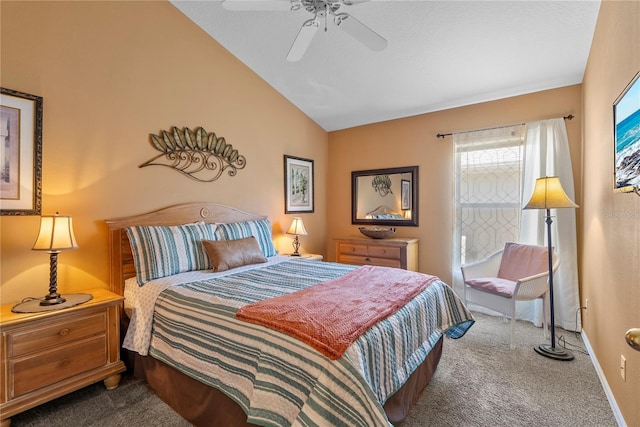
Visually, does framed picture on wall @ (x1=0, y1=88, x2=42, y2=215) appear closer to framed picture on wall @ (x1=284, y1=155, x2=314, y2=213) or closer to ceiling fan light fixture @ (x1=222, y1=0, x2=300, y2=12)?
ceiling fan light fixture @ (x1=222, y1=0, x2=300, y2=12)

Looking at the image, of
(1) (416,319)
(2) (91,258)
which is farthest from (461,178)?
(2) (91,258)

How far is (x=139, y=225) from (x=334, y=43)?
8.39 feet

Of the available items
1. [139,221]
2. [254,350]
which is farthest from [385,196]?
[254,350]

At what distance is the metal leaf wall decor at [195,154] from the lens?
9.59 feet

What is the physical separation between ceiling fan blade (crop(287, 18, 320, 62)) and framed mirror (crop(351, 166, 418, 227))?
2353 millimetres

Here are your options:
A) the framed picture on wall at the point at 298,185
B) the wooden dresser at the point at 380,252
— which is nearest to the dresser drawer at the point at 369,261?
the wooden dresser at the point at 380,252

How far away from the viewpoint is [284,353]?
1.38 metres

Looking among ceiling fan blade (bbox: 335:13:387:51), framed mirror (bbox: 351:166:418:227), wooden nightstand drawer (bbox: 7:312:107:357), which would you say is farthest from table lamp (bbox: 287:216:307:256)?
ceiling fan blade (bbox: 335:13:387:51)

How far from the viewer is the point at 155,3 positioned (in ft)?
9.39

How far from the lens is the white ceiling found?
97.7 inches

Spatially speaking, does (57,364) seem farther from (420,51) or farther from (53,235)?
(420,51)

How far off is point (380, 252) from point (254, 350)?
269 centimetres

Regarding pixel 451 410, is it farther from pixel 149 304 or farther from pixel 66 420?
pixel 66 420

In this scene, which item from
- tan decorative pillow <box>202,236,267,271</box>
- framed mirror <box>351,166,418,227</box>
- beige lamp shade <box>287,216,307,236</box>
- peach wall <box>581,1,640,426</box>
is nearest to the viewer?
peach wall <box>581,1,640,426</box>
